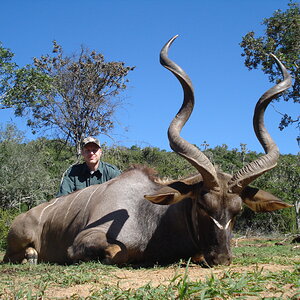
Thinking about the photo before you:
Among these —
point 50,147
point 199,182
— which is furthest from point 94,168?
point 50,147

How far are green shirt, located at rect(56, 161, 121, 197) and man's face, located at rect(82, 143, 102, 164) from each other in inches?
7.2

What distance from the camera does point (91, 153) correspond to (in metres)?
6.15

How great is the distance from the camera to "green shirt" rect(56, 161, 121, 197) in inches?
249

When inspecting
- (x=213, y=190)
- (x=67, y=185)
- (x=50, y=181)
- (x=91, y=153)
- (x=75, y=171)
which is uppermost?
(x=50, y=181)

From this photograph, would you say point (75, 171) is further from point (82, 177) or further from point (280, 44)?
point (280, 44)

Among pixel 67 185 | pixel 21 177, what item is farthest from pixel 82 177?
pixel 21 177

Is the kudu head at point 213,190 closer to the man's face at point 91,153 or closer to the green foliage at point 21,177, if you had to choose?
the man's face at point 91,153

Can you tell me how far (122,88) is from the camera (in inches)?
832

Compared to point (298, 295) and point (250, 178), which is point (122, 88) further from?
point (298, 295)

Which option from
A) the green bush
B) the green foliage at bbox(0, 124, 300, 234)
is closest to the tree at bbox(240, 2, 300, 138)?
the green foliage at bbox(0, 124, 300, 234)

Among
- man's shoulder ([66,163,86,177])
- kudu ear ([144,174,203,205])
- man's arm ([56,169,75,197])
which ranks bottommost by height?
kudu ear ([144,174,203,205])

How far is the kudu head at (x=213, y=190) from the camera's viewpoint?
3928 millimetres

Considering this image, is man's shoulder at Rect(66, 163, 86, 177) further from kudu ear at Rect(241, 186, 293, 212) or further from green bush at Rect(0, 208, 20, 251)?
green bush at Rect(0, 208, 20, 251)

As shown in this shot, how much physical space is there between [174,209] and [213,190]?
686mm
